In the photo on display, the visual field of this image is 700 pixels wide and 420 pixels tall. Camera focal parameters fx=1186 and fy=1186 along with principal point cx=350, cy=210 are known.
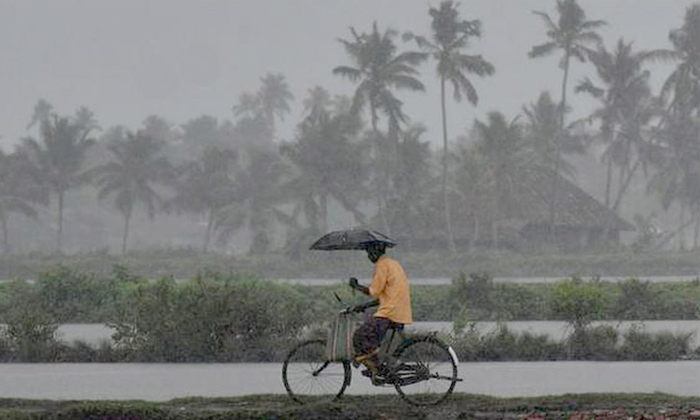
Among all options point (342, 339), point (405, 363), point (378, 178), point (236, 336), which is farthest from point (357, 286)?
point (378, 178)

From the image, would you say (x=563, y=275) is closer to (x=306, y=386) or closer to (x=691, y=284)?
A: (x=691, y=284)

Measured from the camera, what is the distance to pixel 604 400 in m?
11.1

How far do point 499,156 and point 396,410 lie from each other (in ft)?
173

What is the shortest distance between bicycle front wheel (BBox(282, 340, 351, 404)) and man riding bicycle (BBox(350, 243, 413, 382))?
280 mm

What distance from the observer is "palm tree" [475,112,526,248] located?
62.3 meters

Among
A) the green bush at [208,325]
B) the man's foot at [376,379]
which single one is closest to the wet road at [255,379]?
the green bush at [208,325]

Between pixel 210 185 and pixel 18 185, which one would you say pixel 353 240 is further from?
pixel 18 185

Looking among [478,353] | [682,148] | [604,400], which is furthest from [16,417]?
[682,148]

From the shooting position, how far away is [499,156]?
6297 cm

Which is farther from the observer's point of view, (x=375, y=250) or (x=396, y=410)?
(x=375, y=250)

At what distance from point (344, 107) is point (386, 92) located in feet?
133

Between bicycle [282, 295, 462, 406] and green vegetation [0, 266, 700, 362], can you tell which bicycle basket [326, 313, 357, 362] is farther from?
green vegetation [0, 266, 700, 362]

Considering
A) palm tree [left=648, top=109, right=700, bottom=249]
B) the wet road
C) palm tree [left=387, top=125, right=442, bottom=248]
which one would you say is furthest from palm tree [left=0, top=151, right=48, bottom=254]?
the wet road

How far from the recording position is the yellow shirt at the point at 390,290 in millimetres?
11281
